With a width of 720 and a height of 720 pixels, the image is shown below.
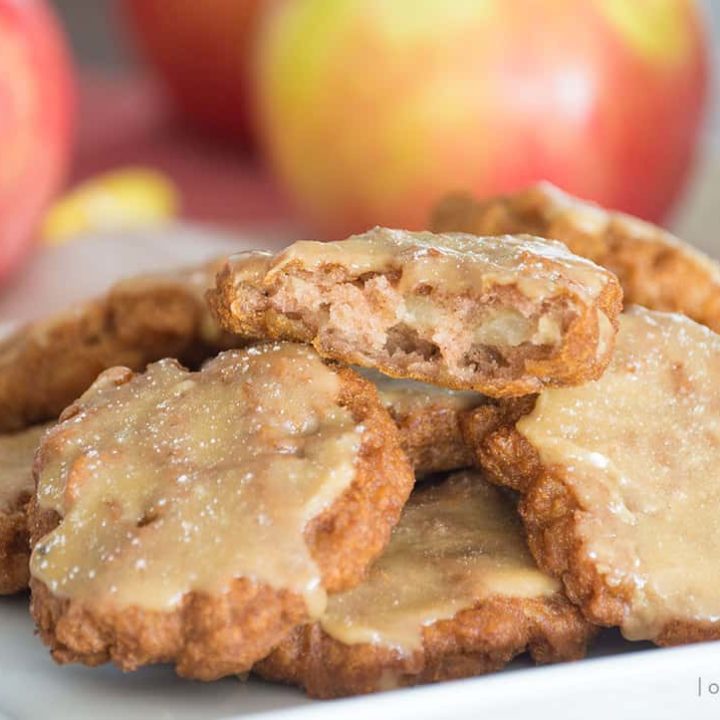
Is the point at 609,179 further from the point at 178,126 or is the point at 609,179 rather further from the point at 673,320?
the point at 178,126

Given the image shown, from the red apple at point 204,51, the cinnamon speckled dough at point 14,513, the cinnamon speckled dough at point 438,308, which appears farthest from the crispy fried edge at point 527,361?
the red apple at point 204,51

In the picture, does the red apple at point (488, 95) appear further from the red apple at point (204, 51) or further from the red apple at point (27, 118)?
the red apple at point (204, 51)

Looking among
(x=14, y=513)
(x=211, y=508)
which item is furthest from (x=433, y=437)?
(x=14, y=513)

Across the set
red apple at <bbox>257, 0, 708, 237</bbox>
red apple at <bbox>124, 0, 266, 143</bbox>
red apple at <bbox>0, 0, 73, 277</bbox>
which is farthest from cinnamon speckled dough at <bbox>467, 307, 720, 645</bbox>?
red apple at <bbox>124, 0, 266, 143</bbox>

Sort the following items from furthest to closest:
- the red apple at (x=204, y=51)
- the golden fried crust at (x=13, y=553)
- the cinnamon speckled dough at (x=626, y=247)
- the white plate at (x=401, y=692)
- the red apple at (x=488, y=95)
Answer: the red apple at (x=204, y=51)
the red apple at (x=488, y=95)
the cinnamon speckled dough at (x=626, y=247)
the golden fried crust at (x=13, y=553)
the white plate at (x=401, y=692)

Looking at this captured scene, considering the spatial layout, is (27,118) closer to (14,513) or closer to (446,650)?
(14,513)

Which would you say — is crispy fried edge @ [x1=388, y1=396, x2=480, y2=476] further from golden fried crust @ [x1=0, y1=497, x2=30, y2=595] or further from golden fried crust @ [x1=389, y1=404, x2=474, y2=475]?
golden fried crust @ [x1=0, y1=497, x2=30, y2=595]
